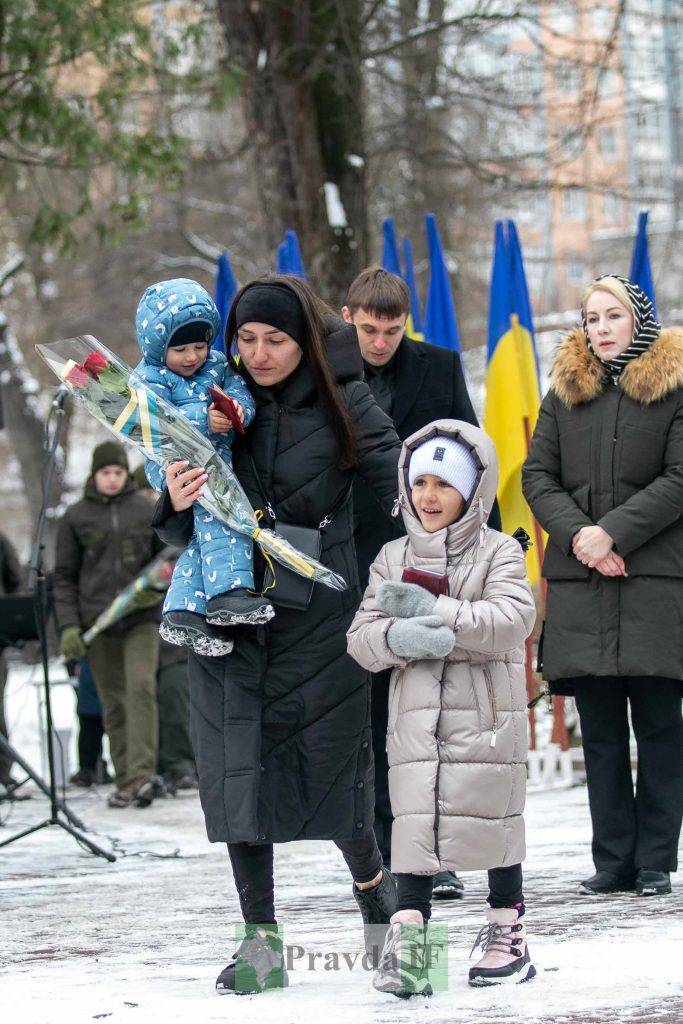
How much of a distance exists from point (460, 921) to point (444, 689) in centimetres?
126

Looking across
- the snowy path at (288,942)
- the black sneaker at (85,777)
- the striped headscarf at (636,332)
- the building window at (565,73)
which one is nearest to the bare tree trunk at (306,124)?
the building window at (565,73)

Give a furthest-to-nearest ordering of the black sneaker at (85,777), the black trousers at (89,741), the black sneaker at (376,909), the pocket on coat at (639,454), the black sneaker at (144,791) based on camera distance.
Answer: the black trousers at (89,741), the black sneaker at (85,777), the black sneaker at (144,791), the pocket on coat at (639,454), the black sneaker at (376,909)

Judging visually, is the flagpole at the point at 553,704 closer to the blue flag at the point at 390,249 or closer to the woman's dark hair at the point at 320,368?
the blue flag at the point at 390,249

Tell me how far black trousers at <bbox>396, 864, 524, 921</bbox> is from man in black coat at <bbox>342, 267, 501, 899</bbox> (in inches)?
56.7

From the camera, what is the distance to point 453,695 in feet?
14.2

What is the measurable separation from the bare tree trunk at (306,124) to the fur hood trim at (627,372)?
598cm

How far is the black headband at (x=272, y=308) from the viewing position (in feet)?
15.1

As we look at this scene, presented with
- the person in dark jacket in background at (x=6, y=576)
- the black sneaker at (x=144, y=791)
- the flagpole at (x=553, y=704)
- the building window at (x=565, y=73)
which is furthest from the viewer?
the building window at (x=565, y=73)

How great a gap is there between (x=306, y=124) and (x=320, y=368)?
8158 mm

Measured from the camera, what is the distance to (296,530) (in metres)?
4.55

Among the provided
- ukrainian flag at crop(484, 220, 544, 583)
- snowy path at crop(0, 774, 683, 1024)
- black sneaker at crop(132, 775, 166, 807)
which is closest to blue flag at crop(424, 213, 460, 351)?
ukrainian flag at crop(484, 220, 544, 583)

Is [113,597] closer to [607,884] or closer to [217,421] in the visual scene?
[607,884]

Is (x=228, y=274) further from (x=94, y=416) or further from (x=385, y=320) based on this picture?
(x=94, y=416)

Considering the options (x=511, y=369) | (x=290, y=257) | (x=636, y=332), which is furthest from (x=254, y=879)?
(x=290, y=257)
